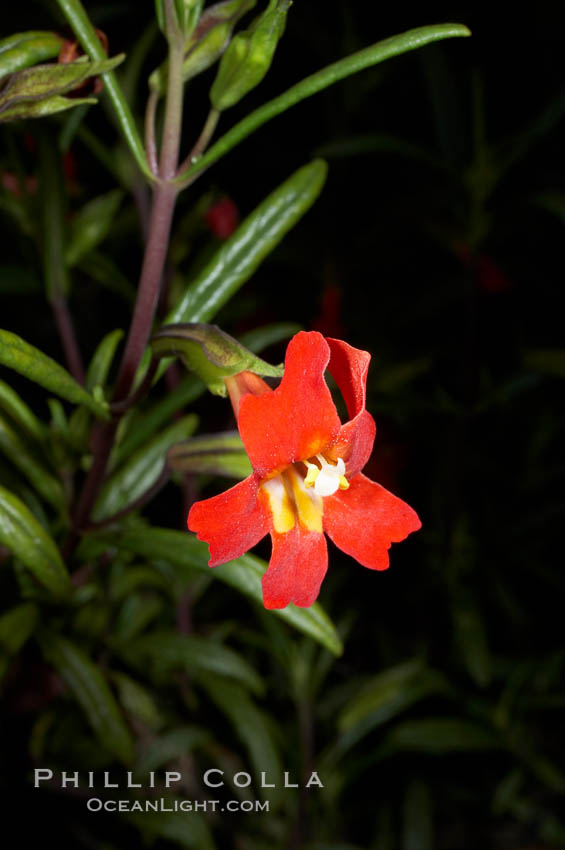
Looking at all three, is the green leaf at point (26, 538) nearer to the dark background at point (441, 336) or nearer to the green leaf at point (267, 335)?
the green leaf at point (267, 335)

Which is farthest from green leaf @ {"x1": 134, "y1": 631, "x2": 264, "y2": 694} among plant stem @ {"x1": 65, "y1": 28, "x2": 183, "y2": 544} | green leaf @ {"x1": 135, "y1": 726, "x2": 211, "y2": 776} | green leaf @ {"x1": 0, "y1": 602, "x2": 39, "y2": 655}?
plant stem @ {"x1": 65, "y1": 28, "x2": 183, "y2": 544}

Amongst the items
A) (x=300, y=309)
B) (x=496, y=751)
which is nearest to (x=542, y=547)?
(x=496, y=751)

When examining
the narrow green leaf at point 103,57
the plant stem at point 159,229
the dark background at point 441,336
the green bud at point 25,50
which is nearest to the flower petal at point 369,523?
the plant stem at point 159,229

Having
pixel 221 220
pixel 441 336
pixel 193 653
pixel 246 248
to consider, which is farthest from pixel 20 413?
pixel 441 336

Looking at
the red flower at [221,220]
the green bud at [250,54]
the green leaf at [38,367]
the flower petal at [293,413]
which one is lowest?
the flower petal at [293,413]

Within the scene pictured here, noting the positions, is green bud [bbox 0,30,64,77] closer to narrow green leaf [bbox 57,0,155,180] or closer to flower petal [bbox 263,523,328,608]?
narrow green leaf [bbox 57,0,155,180]

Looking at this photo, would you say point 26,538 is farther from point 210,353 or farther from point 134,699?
point 134,699
